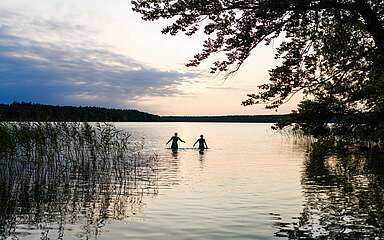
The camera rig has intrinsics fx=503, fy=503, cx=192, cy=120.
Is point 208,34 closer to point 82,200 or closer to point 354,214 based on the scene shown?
point 354,214

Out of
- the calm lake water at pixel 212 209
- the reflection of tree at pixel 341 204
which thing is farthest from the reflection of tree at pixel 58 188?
the reflection of tree at pixel 341 204

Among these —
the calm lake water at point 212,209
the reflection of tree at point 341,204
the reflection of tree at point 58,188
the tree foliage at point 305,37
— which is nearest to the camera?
the tree foliage at point 305,37

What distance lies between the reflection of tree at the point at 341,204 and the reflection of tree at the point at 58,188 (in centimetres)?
618

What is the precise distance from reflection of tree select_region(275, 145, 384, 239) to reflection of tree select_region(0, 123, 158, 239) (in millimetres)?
6184

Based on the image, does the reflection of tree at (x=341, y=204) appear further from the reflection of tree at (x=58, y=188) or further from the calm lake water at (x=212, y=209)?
the reflection of tree at (x=58, y=188)

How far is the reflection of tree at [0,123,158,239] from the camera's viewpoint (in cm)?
1598

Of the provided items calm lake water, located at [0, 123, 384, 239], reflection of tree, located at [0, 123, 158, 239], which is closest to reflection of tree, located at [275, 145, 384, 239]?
calm lake water, located at [0, 123, 384, 239]

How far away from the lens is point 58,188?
75.8 ft

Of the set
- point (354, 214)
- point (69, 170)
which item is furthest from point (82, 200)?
point (354, 214)

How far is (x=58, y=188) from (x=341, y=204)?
12.5m

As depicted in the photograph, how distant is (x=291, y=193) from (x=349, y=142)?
13.2m

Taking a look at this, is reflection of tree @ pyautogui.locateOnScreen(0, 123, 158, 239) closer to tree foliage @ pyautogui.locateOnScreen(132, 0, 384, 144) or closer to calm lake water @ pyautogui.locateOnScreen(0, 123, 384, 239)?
calm lake water @ pyautogui.locateOnScreen(0, 123, 384, 239)

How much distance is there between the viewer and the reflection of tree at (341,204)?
45.3ft

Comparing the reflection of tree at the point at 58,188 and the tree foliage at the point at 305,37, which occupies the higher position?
the tree foliage at the point at 305,37
